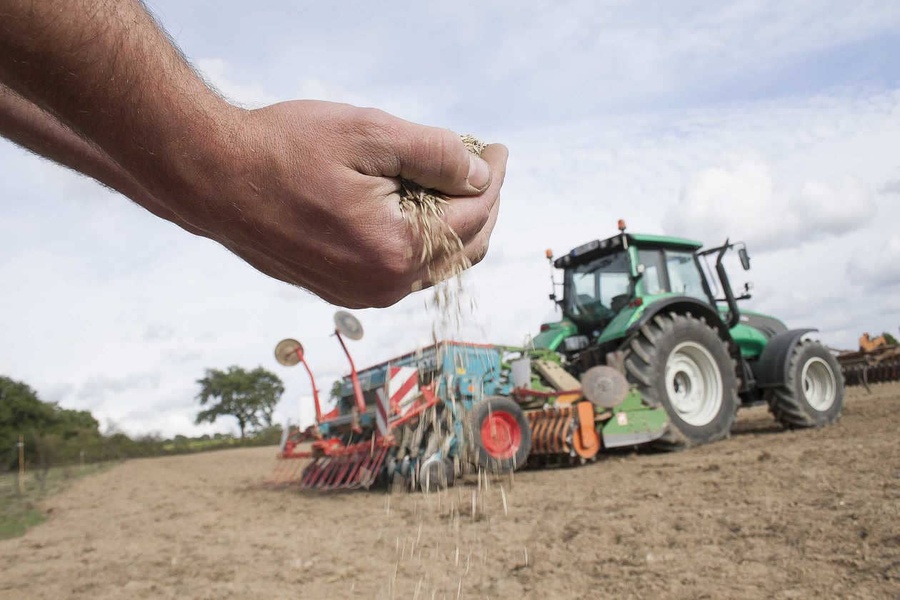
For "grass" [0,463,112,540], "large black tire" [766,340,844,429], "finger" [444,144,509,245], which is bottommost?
"grass" [0,463,112,540]

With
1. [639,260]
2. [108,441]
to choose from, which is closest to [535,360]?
[639,260]

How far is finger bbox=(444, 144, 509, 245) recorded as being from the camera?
1312 millimetres

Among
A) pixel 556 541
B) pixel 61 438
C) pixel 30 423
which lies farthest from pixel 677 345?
pixel 30 423

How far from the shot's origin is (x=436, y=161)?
1228 millimetres

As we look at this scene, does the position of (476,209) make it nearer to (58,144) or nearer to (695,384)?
(58,144)

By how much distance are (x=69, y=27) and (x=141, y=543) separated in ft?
14.1

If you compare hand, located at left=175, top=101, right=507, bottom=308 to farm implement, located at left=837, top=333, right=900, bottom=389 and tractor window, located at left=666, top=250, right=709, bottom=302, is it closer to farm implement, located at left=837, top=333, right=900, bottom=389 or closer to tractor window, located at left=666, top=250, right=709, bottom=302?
tractor window, located at left=666, top=250, right=709, bottom=302

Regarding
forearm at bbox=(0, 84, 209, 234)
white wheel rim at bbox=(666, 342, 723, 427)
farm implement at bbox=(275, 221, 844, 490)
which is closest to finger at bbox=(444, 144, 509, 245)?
forearm at bbox=(0, 84, 209, 234)

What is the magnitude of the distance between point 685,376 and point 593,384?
4.95 feet

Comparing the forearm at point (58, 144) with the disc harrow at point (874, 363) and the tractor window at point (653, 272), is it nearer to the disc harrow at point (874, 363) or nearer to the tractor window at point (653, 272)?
the tractor window at point (653, 272)

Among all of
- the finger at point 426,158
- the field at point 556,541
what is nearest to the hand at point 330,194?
the finger at point 426,158

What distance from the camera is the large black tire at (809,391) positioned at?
707cm

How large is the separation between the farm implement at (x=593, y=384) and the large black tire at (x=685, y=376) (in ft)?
0.05

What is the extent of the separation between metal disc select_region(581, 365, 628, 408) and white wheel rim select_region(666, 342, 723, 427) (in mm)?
929
